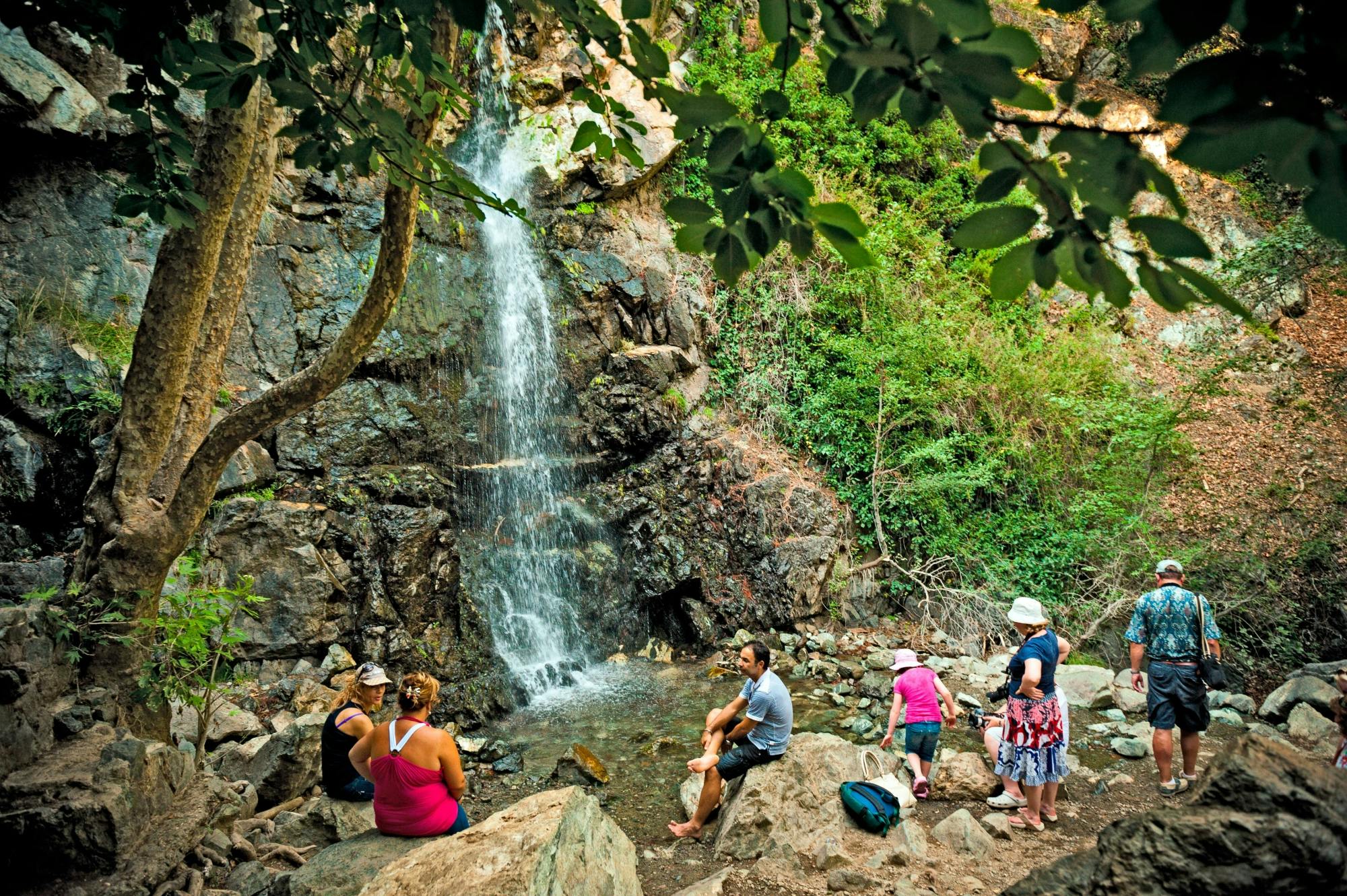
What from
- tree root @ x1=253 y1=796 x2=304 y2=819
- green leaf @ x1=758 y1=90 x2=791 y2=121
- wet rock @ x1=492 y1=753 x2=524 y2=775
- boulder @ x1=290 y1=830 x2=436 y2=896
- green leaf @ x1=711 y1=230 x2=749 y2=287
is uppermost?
green leaf @ x1=758 y1=90 x2=791 y2=121

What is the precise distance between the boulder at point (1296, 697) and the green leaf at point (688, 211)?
334 inches

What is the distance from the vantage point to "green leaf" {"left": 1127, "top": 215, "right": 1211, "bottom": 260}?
0.96 m

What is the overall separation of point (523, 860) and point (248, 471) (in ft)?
22.1

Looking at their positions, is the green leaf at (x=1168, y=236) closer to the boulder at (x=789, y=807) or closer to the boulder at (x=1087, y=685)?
the boulder at (x=789, y=807)

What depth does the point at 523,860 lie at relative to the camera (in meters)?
2.68

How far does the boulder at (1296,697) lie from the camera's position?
6.42 m

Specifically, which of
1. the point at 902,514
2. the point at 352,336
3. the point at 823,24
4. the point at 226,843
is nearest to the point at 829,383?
the point at 902,514

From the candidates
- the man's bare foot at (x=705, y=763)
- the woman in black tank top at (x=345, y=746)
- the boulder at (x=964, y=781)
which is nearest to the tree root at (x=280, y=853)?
the woman in black tank top at (x=345, y=746)

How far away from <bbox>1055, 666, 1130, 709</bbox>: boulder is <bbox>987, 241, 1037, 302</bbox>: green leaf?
293 inches

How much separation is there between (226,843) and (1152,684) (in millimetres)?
6094

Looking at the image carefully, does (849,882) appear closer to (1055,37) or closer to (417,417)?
(417,417)

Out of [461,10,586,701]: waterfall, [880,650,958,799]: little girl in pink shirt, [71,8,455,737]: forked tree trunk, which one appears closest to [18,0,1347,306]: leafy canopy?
[71,8,455,737]: forked tree trunk

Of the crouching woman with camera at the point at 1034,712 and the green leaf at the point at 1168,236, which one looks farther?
the crouching woman with camera at the point at 1034,712

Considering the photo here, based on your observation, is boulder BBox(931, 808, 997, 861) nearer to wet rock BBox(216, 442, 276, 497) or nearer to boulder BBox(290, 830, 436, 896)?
boulder BBox(290, 830, 436, 896)
